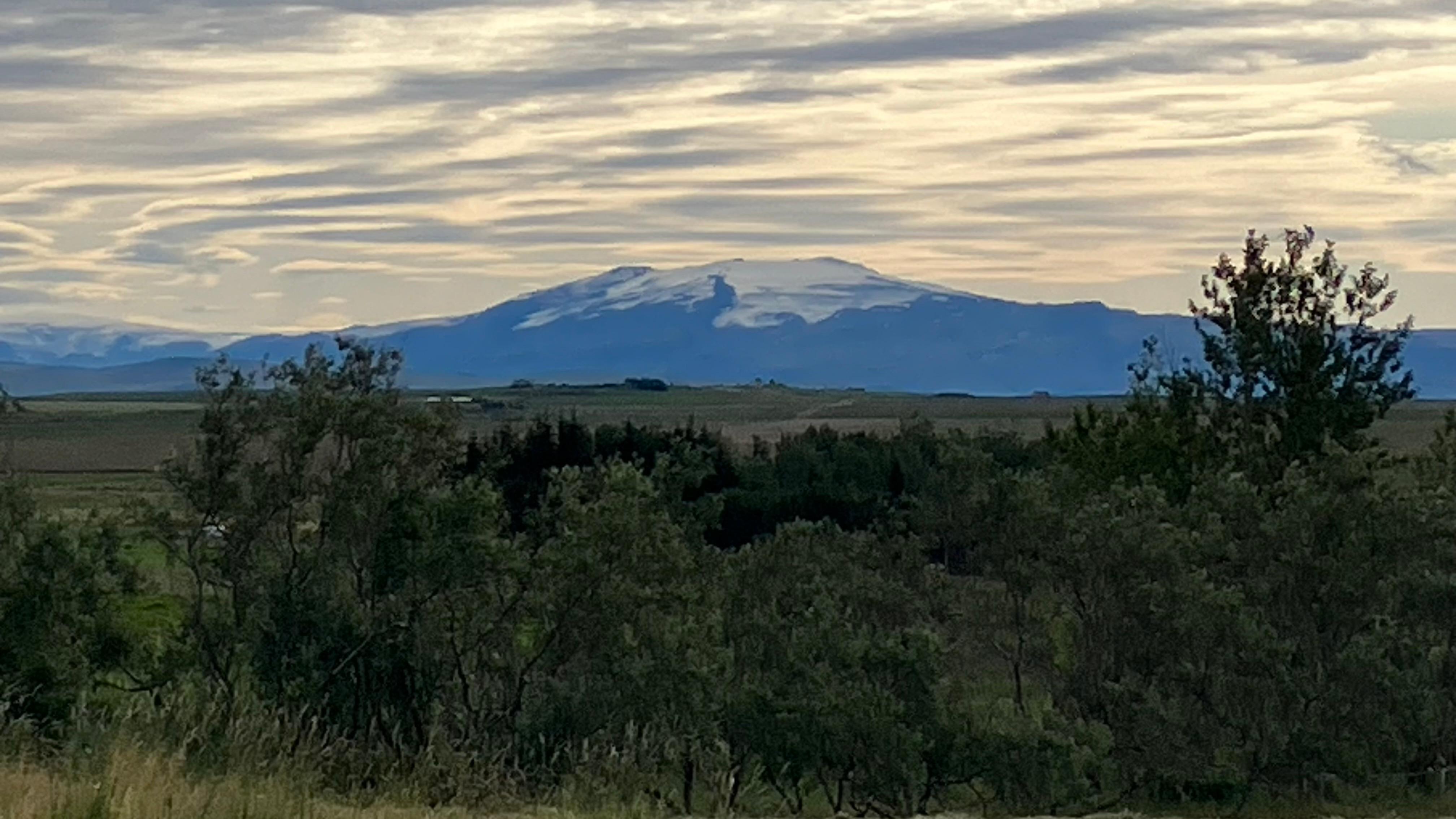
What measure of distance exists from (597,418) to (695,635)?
106 metres

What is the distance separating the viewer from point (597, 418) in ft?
400

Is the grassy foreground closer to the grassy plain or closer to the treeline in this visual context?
the treeline

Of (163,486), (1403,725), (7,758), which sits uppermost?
(163,486)

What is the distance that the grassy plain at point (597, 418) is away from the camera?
83562 millimetres

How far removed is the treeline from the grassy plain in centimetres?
2296

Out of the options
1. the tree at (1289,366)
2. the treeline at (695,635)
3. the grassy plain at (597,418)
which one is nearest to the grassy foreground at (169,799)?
the treeline at (695,635)

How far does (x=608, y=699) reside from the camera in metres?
15.9

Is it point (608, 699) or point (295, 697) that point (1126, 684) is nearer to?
point (608, 699)

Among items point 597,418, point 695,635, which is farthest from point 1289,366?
point 597,418

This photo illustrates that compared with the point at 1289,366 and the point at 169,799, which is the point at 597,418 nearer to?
the point at 1289,366

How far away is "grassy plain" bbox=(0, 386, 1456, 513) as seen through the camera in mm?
83562

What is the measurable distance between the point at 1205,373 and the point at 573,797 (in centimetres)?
2042

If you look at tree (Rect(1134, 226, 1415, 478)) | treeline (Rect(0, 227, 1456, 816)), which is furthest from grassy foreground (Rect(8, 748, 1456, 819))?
tree (Rect(1134, 226, 1415, 478))

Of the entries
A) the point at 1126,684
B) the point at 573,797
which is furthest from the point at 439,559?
the point at 1126,684
